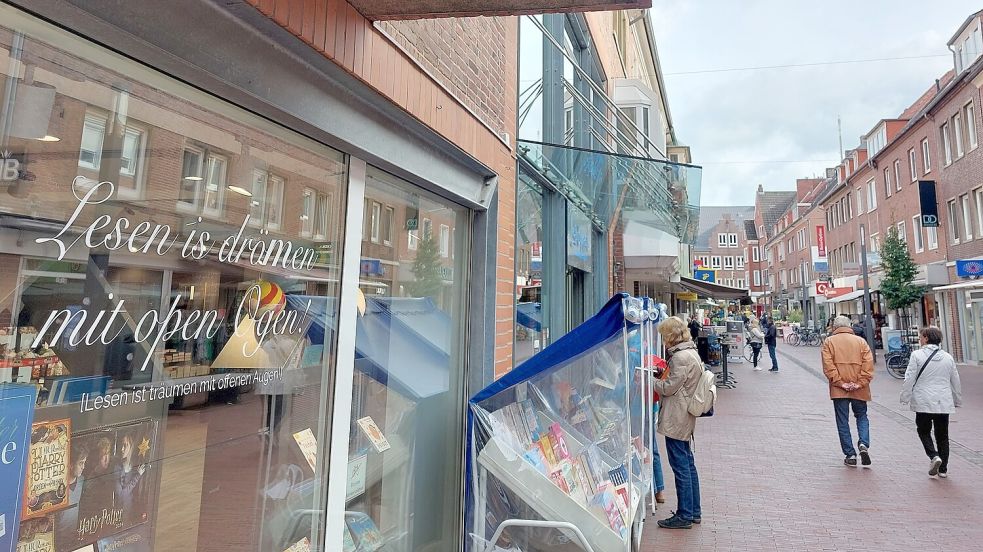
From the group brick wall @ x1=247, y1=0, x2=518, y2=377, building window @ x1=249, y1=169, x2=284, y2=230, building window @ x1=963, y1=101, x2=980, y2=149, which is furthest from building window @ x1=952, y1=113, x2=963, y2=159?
building window @ x1=249, y1=169, x2=284, y2=230

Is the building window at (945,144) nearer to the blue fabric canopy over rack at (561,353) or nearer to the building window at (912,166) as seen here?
the building window at (912,166)

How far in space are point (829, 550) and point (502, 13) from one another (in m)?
4.52

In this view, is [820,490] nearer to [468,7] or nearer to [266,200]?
[468,7]

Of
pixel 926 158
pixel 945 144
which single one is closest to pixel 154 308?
pixel 945 144

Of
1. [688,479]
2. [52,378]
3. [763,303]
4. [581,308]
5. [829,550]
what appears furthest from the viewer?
[763,303]

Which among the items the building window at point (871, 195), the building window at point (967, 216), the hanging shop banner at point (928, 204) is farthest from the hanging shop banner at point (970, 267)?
the building window at point (871, 195)

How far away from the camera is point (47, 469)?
140 centimetres

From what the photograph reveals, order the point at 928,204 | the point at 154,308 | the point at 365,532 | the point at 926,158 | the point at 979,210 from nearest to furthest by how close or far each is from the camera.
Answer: the point at 154,308 → the point at 365,532 → the point at 979,210 → the point at 928,204 → the point at 926,158

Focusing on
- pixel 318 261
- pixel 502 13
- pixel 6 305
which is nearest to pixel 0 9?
pixel 6 305

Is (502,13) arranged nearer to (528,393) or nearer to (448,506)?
(528,393)

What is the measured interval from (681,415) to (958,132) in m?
→ 22.9

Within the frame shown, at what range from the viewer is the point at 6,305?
1271 mm

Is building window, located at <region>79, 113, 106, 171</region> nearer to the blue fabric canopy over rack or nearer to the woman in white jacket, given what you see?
the blue fabric canopy over rack

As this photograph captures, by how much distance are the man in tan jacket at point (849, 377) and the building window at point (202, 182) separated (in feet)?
21.6
